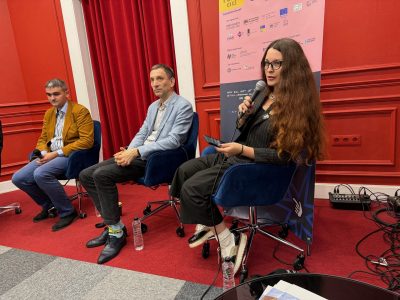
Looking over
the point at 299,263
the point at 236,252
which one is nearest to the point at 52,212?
the point at 236,252

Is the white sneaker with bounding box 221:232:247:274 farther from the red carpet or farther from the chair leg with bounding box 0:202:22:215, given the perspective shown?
the chair leg with bounding box 0:202:22:215

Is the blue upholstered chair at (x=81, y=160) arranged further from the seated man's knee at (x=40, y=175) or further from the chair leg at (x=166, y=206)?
the chair leg at (x=166, y=206)

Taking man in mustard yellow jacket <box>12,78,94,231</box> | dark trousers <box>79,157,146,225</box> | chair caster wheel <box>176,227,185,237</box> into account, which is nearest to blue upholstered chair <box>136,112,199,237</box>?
chair caster wheel <box>176,227,185,237</box>

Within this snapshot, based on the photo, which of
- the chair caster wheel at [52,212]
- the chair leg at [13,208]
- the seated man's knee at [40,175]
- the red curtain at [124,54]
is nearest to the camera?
the seated man's knee at [40,175]

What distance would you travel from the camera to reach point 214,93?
3.10 metres

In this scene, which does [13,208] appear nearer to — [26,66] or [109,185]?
[109,185]

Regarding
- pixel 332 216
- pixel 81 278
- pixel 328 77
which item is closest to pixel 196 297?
pixel 81 278

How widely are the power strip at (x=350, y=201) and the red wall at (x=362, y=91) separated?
0.72 ft

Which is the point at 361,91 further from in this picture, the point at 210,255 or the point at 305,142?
the point at 210,255

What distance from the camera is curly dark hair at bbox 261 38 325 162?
1.57 m

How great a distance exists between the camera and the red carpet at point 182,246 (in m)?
1.81

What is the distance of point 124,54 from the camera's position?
11.3 feet

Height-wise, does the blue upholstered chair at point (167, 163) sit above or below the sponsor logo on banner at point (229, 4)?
below

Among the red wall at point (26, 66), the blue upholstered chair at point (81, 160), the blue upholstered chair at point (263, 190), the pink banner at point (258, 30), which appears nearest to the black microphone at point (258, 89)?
the blue upholstered chair at point (263, 190)
